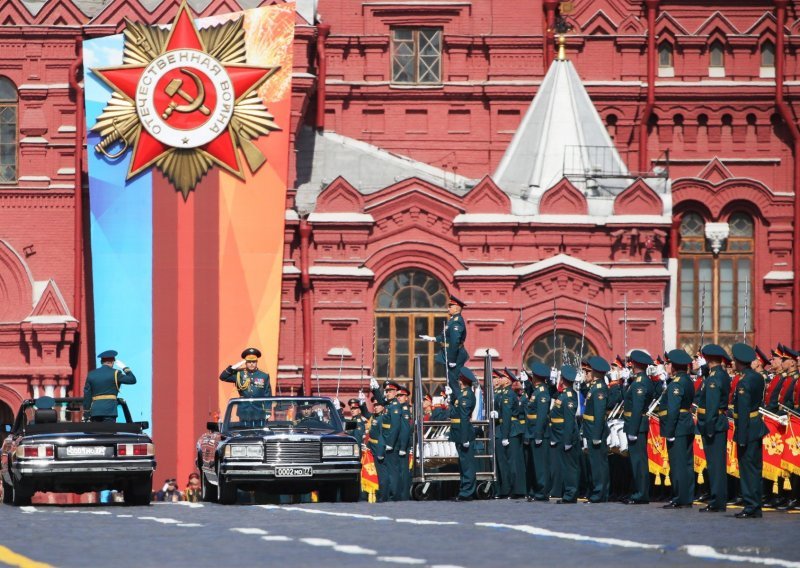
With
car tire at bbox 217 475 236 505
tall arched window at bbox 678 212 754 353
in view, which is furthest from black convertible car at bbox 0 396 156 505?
tall arched window at bbox 678 212 754 353

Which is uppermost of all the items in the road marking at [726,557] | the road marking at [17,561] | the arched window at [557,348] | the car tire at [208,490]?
the arched window at [557,348]

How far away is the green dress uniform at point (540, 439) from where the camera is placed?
73.7 feet

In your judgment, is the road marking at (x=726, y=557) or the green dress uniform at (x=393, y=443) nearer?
the road marking at (x=726, y=557)

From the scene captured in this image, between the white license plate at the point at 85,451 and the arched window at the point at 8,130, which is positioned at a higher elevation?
the arched window at the point at 8,130

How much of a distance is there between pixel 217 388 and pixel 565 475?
14202 millimetres

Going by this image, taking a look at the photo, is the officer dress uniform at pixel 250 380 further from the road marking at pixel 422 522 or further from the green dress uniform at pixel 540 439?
the road marking at pixel 422 522

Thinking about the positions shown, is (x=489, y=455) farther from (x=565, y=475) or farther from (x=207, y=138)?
(x=207, y=138)

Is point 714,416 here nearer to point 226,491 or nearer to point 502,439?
point 502,439

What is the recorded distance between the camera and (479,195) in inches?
1426

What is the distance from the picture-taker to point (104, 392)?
22.7 m

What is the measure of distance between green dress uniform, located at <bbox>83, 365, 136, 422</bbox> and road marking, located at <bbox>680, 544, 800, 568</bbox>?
1022 cm

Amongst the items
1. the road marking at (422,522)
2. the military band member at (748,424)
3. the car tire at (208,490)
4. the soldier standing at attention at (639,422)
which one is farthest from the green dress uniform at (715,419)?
the car tire at (208,490)

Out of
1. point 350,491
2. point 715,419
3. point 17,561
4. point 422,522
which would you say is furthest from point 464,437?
point 17,561

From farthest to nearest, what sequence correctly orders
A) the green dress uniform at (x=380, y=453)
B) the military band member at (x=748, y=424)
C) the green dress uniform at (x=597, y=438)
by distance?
the green dress uniform at (x=380, y=453) < the green dress uniform at (x=597, y=438) < the military band member at (x=748, y=424)
